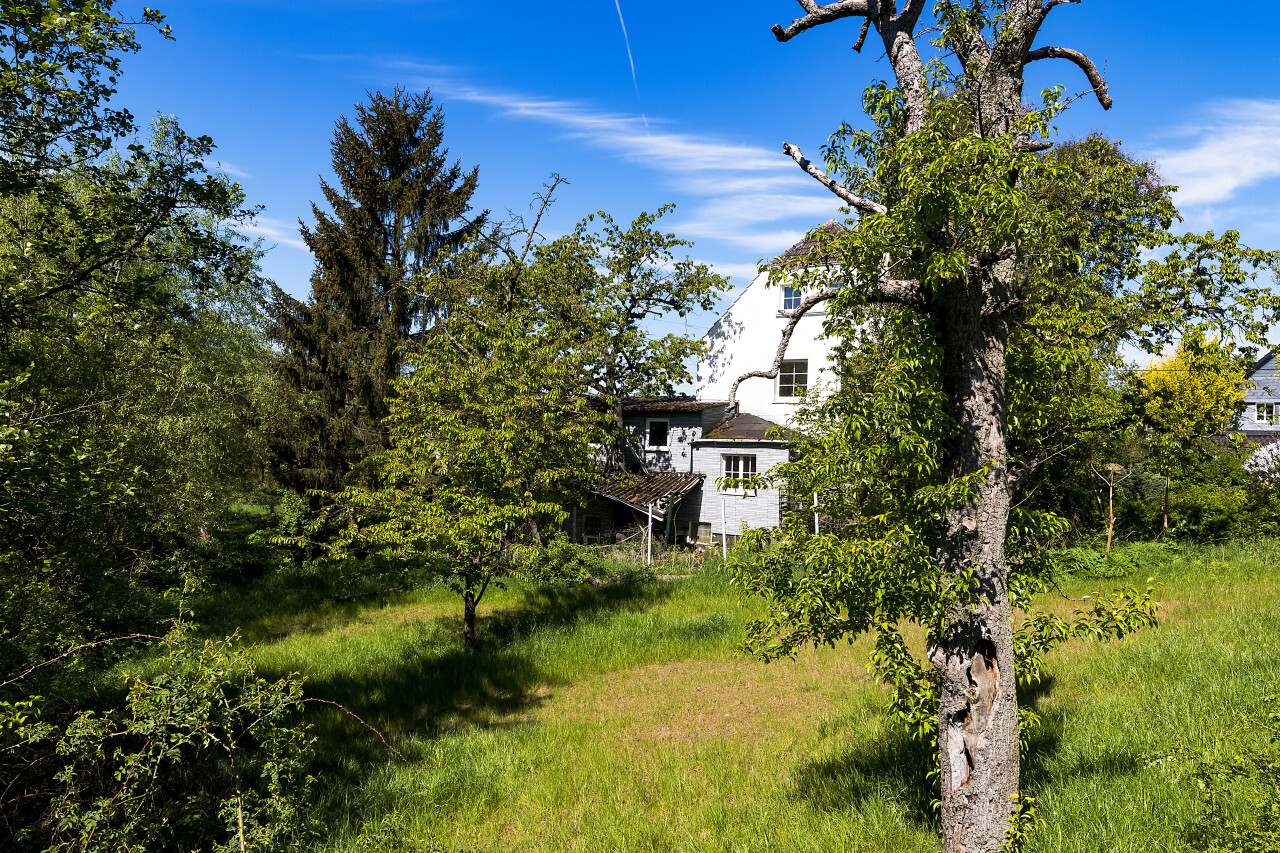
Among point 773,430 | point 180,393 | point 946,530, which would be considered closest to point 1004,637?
point 946,530

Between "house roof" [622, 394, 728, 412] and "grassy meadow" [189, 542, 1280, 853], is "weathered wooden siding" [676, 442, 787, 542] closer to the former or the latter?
"house roof" [622, 394, 728, 412]

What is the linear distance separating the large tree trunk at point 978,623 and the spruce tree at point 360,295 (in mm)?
18175

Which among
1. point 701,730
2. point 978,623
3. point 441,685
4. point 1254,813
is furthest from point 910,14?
point 441,685

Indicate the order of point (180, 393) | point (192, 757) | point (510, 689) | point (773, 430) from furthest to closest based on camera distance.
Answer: point (180, 393) < point (510, 689) < point (773, 430) < point (192, 757)

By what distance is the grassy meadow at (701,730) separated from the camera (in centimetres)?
622

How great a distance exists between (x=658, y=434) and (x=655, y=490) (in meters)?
3.29

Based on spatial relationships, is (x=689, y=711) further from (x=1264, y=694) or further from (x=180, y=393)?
(x=180, y=393)

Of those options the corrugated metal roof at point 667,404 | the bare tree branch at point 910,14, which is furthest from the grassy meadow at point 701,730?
the corrugated metal roof at point 667,404

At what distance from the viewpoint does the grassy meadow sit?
6.22 m

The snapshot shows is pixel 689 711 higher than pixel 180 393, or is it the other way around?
pixel 180 393

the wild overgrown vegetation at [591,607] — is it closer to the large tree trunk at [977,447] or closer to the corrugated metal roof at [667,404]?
the large tree trunk at [977,447]

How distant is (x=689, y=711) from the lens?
10.3 meters

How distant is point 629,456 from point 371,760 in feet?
62.4

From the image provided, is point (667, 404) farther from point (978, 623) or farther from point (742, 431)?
point (978, 623)
